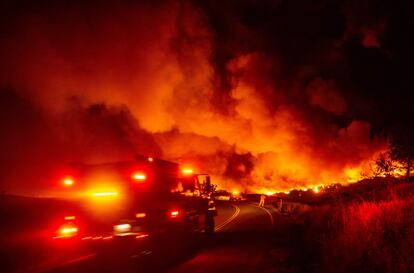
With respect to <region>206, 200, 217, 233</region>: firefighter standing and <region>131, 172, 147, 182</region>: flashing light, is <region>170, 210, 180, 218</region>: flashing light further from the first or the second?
<region>206, 200, 217, 233</region>: firefighter standing

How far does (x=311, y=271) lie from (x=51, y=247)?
11.1 metres

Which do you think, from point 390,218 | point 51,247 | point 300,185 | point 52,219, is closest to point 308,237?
point 390,218

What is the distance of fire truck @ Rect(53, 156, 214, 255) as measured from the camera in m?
10.5

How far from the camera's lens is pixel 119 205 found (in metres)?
10.6

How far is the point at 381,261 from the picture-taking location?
7.78 metres

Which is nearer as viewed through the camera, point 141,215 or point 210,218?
point 141,215

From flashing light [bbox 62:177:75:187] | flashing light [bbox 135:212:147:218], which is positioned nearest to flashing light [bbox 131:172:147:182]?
flashing light [bbox 135:212:147:218]

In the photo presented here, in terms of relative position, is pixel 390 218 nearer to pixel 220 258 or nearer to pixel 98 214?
pixel 220 258

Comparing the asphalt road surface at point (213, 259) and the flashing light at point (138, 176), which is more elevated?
the flashing light at point (138, 176)

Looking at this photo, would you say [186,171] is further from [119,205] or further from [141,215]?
[119,205]

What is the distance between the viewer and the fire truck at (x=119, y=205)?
10.5 metres

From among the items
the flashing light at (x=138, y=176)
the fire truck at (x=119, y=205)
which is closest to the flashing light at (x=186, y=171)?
the fire truck at (x=119, y=205)

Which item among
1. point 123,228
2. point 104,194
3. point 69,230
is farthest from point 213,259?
point 69,230

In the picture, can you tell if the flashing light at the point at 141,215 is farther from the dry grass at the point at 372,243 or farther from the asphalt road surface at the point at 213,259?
the dry grass at the point at 372,243
